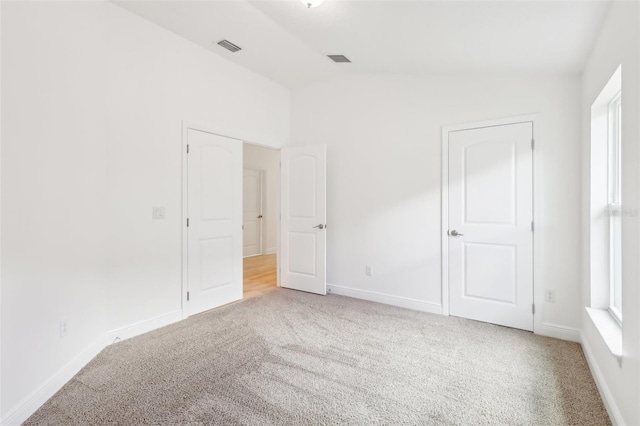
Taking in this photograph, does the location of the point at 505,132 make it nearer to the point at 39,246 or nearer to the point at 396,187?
the point at 396,187

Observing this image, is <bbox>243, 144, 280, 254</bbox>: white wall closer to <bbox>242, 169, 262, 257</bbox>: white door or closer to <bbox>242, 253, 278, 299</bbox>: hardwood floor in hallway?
<bbox>242, 169, 262, 257</bbox>: white door

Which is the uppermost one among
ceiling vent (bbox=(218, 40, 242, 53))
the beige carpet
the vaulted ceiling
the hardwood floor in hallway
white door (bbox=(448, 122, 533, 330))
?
ceiling vent (bbox=(218, 40, 242, 53))

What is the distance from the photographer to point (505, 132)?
9.80ft

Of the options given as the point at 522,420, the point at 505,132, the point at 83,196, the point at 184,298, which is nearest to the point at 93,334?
the point at 184,298

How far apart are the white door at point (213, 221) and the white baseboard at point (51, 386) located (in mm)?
940

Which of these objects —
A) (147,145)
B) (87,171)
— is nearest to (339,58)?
(147,145)

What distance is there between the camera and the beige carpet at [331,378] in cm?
171

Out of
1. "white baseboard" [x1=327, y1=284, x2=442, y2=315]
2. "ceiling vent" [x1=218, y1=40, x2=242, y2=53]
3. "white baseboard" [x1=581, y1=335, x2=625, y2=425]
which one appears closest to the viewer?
"white baseboard" [x1=581, y1=335, x2=625, y2=425]

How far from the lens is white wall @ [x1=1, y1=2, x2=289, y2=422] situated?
170cm

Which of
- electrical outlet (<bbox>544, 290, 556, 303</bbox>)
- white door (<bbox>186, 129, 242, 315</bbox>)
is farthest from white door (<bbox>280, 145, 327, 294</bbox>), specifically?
electrical outlet (<bbox>544, 290, 556, 303</bbox>)

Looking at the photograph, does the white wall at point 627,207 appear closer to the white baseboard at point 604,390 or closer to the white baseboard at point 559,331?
the white baseboard at point 604,390

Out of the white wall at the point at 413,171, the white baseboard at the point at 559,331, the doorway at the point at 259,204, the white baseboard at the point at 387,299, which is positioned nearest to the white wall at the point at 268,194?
the doorway at the point at 259,204

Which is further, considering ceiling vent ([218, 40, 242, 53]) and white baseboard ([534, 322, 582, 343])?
ceiling vent ([218, 40, 242, 53])

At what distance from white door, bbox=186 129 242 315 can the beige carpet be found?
0.46m
